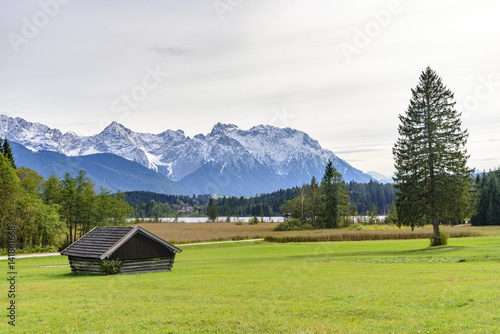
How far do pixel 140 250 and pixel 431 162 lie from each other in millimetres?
34458

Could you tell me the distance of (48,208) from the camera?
207ft

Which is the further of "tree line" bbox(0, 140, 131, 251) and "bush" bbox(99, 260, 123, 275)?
"tree line" bbox(0, 140, 131, 251)

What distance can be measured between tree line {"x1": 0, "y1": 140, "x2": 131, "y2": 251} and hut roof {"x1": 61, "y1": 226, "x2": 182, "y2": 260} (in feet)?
91.7

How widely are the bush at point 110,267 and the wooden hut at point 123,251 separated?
27cm

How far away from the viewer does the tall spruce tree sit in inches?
1837

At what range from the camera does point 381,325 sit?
12445 mm

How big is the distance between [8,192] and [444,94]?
196 feet

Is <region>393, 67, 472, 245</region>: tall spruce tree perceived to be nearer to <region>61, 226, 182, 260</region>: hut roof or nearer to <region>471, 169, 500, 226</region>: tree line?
<region>61, 226, 182, 260</region>: hut roof

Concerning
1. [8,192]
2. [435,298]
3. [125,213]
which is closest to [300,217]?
[125,213]

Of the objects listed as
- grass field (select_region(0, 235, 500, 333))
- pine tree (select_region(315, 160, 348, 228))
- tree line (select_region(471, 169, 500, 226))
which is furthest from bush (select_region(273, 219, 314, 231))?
grass field (select_region(0, 235, 500, 333))

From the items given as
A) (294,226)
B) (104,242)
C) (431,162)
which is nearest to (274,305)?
(104,242)

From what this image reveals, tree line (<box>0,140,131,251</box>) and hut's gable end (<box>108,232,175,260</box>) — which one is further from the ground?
tree line (<box>0,140,131,251</box>)

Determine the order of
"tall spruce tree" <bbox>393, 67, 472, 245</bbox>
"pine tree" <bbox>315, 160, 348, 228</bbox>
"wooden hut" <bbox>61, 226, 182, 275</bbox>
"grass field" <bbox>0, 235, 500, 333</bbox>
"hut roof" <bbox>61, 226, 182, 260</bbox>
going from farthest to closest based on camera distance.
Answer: "pine tree" <bbox>315, 160, 348, 228</bbox> → "tall spruce tree" <bbox>393, 67, 472, 245</bbox> → "wooden hut" <bbox>61, 226, 182, 275</bbox> → "hut roof" <bbox>61, 226, 182, 260</bbox> → "grass field" <bbox>0, 235, 500, 333</bbox>

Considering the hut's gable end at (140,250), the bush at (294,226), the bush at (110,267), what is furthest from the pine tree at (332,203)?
the bush at (110,267)
